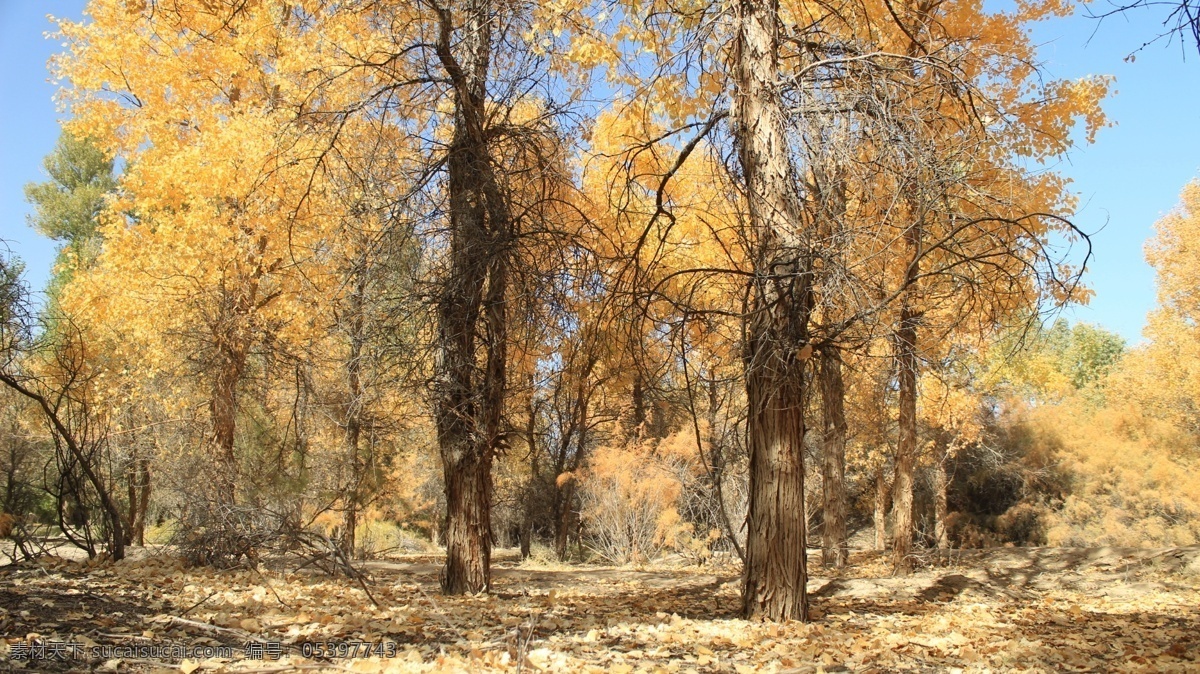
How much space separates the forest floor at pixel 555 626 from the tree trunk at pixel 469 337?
2.01 feet

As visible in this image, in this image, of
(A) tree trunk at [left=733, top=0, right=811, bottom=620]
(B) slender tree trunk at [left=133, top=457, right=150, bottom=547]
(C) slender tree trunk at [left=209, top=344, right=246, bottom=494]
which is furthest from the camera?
(B) slender tree trunk at [left=133, top=457, right=150, bottom=547]

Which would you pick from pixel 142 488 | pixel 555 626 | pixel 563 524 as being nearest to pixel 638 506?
pixel 563 524

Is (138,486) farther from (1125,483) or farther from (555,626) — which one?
(1125,483)

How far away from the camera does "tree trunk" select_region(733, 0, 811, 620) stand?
532 centimetres

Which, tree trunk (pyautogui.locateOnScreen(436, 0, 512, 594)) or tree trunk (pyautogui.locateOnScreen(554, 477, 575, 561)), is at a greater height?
tree trunk (pyautogui.locateOnScreen(436, 0, 512, 594))

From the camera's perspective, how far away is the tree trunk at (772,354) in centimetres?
532

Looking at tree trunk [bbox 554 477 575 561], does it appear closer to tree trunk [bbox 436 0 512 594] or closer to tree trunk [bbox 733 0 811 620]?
tree trunk [bbox 436 0 512 594]

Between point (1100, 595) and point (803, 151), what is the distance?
600cm

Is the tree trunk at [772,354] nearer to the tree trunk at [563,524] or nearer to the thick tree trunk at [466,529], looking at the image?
the thick tree trunk at [466,529]

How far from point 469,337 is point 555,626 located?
3099 millimetres

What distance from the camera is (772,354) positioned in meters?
5.22

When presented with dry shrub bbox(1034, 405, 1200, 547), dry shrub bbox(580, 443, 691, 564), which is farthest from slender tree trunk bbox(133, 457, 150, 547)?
dry shrub bbox(1034, 405, 1200, 547)

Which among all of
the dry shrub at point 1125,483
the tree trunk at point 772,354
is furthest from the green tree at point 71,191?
the dry shrub at point 1125,483

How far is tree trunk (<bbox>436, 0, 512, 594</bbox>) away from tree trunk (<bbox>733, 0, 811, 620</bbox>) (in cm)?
248
